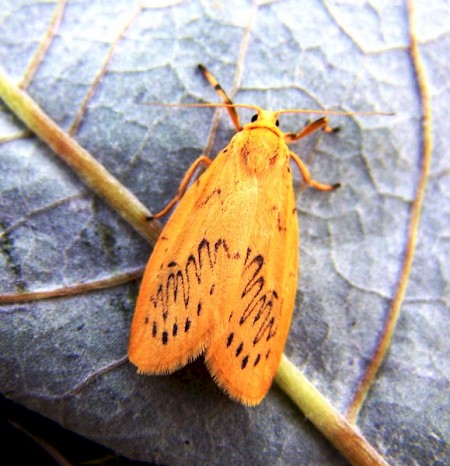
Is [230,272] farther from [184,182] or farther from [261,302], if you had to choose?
[184,182]

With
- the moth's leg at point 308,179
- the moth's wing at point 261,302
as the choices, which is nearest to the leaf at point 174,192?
the moth's leg at point 308,179

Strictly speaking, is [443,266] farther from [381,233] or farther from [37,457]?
[37,457]

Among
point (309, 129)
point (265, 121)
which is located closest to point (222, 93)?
point (265, 121)

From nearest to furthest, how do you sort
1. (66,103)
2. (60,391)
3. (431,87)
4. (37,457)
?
1. (60,391)
2. (37,457)
3. (66,103)
4. (431,87)

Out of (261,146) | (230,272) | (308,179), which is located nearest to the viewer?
(230,272)

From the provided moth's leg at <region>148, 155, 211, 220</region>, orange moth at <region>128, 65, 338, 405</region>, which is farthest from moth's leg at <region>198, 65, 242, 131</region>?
moth's leg at <region>148, 155, 211, 220</region>

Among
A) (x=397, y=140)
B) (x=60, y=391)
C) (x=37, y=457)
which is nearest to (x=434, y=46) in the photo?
(x=397, y=140)

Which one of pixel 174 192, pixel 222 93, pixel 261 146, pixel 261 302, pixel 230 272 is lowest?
pixel 261 302

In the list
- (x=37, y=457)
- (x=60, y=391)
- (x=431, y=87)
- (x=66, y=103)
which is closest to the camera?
(x=60, y=391)

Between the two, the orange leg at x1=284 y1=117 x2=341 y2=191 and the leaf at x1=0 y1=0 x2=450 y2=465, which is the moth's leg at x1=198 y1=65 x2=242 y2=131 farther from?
the orange leg at x1=284 y1=117 x2=341 y2=191
